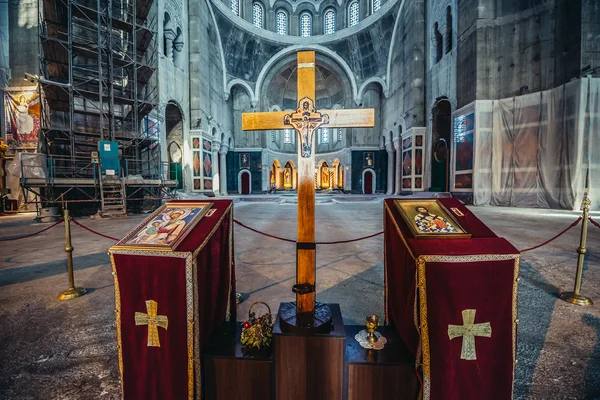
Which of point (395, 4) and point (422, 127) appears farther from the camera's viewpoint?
point (395, 4)

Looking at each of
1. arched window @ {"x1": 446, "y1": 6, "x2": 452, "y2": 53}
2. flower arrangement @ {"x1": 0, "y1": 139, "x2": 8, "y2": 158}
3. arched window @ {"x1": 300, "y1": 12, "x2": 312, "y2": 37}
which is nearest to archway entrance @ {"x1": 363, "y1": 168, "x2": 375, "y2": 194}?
arched window @ {"x1": 446, "y1": 6, "x2": 452, "y2": 53}

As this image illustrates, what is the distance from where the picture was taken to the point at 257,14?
24.2 m

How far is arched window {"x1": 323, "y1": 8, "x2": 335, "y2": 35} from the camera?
25266mm

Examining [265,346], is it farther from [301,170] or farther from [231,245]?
[301,170]

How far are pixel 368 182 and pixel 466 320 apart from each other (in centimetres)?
2426

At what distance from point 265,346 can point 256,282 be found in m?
1.64

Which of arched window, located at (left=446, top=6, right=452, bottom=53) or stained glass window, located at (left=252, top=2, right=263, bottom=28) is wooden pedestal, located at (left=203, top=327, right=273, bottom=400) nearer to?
arched window, located at (left=446, top=6, right=452, bottom=53)

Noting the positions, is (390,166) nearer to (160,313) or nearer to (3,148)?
(160,313)

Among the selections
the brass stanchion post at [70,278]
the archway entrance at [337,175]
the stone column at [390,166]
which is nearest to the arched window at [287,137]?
the archway entrance at [337,175]

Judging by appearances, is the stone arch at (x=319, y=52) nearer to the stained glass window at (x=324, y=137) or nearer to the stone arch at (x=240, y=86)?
the stone arch at (x=240, y=86)

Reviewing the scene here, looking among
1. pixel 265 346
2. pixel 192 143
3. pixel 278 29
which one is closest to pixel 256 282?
pixel 265 346

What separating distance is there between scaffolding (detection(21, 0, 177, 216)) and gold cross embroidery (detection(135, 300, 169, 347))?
876 centimetres

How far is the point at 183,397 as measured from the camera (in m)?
1.39

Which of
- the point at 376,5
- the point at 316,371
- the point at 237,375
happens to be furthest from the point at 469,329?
the point at 376,5
